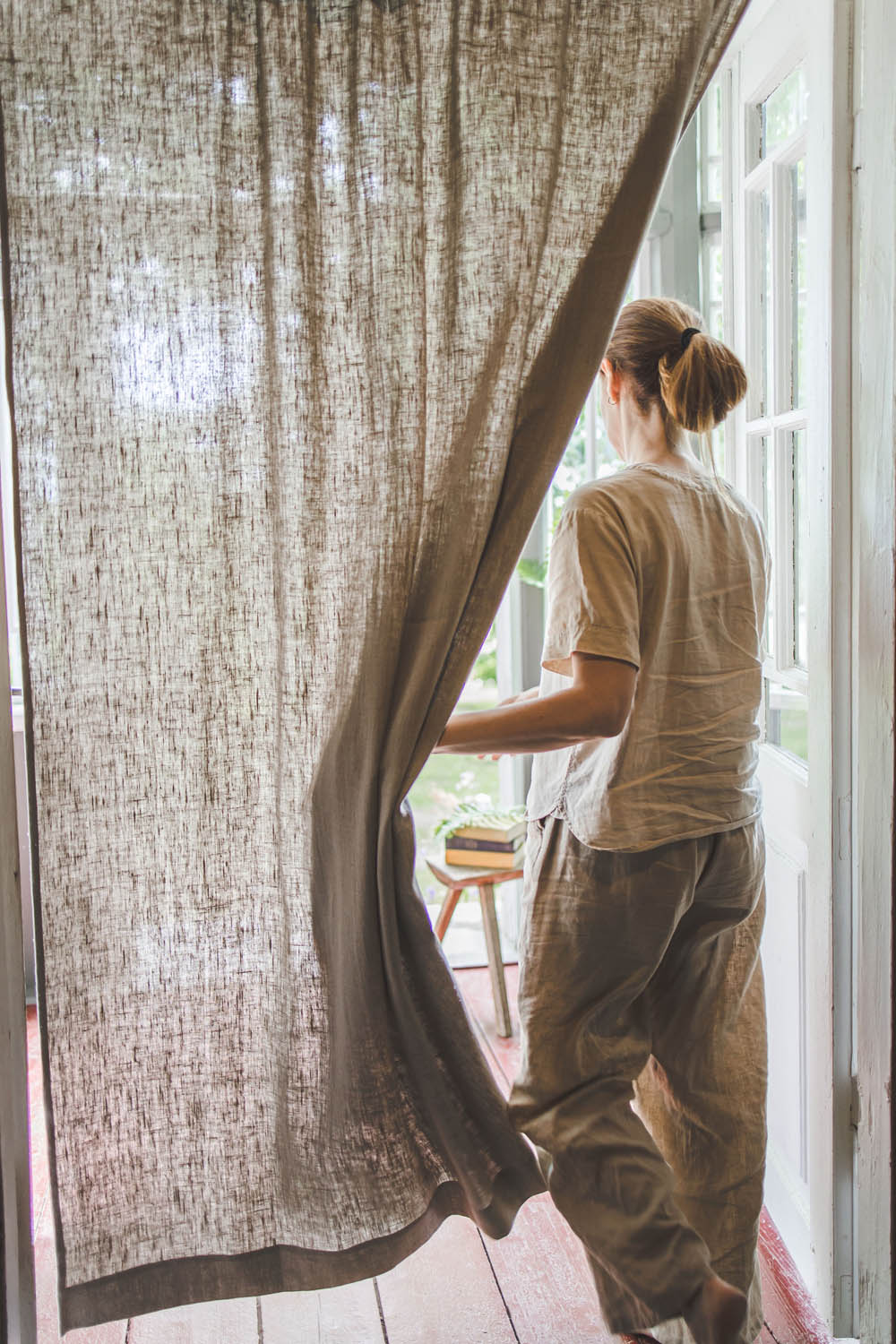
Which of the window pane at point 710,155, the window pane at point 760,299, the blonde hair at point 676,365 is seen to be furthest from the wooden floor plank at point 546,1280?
the window pane at point 710,155

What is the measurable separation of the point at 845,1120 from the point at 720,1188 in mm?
209

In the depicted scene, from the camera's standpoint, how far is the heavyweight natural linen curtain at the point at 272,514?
1.31 metres

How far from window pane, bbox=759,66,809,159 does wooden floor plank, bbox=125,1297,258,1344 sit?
207 centimetres

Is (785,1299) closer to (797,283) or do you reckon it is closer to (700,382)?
(700,382)

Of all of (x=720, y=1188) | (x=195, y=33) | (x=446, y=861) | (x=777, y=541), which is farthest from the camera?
(x=446, y=861)

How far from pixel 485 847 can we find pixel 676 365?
4.84ft

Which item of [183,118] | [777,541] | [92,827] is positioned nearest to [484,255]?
[183,118]

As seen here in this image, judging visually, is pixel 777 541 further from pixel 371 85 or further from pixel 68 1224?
pixel 68 1224

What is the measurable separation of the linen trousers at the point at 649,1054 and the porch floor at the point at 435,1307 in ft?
0.60

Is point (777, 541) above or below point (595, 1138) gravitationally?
above

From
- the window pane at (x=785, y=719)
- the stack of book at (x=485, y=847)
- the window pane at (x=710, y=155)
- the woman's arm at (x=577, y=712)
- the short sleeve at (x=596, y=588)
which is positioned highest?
the window pane at (x=710, y=155)

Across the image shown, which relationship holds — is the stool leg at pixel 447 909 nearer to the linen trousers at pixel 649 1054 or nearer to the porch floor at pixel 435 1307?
the porch floor at pixel 435 1307

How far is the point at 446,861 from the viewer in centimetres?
261

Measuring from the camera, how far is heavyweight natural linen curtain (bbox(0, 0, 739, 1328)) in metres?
1.31
